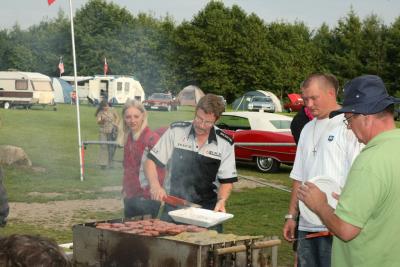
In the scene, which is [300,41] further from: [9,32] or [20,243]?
[20,243]

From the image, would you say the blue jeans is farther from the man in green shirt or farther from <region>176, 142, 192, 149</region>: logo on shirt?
the man in green shirt

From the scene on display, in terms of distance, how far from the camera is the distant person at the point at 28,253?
1.75 metres

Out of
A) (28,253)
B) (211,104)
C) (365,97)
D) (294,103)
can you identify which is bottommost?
(294,103)

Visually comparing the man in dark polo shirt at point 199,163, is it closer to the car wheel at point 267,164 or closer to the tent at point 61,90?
the car wheel at point 267,164

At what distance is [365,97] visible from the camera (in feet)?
10.8

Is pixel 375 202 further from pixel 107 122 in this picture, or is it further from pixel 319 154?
pixel 107 122

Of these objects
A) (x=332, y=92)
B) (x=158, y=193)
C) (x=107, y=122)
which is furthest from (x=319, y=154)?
(x=107, y=122)

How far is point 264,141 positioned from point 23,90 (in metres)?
33.1

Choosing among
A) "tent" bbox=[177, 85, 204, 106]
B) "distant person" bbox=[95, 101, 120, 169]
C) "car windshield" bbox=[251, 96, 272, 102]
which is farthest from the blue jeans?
"car windshield" bbox=[251, 96, 272, 102]

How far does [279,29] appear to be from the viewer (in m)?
75.5

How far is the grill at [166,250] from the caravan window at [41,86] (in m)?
43.5

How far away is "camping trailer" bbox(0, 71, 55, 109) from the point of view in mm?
45750

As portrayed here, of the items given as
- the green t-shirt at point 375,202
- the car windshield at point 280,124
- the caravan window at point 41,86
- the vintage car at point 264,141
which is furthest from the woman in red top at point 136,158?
the caravan window at point 41,86

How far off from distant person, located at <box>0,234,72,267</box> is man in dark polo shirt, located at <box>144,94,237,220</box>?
357 cm
